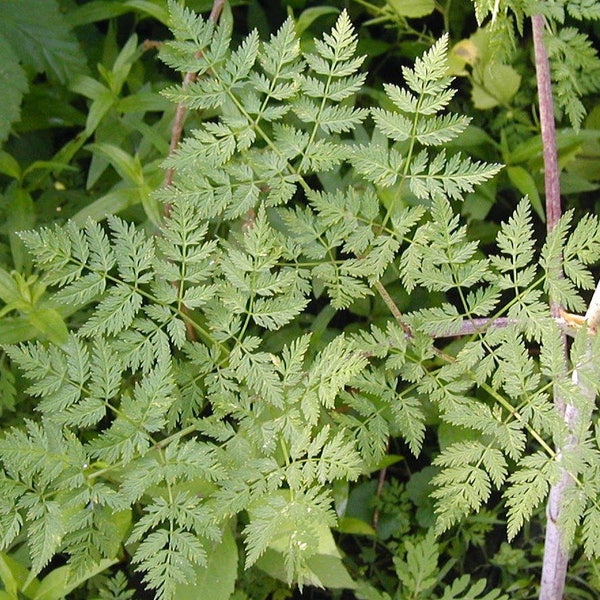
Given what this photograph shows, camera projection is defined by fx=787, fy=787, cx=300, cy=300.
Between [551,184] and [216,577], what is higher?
[551,184]

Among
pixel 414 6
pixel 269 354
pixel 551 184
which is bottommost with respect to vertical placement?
pixel 269 354

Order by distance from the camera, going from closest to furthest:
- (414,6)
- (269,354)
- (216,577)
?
(269,354) < (216,577) < (414,6)

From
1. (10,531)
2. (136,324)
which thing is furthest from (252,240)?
(10,531)

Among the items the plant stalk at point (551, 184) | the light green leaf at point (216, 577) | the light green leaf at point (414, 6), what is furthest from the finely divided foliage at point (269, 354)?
the light green leaf at point (414, 6)

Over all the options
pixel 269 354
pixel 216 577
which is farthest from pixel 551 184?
pixel 216 577

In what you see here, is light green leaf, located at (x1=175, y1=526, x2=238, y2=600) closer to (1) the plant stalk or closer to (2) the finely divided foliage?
(2) the finely divided foliage

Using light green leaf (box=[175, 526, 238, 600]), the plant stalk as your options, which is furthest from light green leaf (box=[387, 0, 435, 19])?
light green leaf (box=[175, 526, 238, 600])

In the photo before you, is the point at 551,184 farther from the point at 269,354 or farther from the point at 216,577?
the point at 216,577

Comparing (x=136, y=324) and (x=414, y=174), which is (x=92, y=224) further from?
(x=414, y=174)
